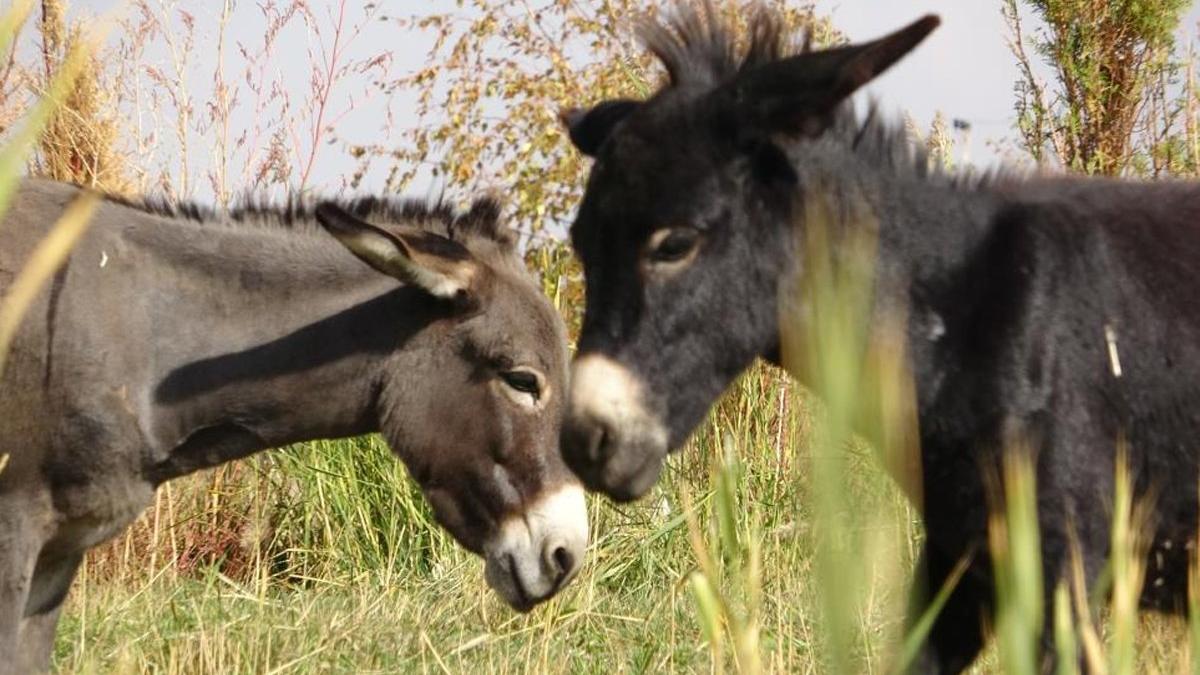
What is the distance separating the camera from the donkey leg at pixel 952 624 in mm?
3293

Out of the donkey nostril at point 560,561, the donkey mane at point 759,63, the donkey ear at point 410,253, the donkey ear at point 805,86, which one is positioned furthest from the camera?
the donkey nostril at point 560,561

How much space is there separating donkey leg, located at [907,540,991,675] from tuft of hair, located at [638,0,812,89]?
113 centimetres

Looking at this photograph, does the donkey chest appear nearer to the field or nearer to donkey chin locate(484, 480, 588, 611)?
the field

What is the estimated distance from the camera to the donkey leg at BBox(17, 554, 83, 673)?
4.71 metres

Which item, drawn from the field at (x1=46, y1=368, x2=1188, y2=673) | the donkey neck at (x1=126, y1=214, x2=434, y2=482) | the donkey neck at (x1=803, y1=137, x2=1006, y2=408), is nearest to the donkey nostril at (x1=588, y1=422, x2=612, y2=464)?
the donkey neck at (x1=803, y1=137, x2=1006, y2=408)

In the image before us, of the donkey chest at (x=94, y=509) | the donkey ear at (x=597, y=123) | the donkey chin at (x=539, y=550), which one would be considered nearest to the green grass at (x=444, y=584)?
the donkey chin at (x=539, y=550)

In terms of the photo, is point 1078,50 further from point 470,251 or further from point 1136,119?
point 470,251

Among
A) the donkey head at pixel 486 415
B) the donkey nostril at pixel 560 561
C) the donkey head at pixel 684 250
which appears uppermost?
the donkey head at pixel 684 250

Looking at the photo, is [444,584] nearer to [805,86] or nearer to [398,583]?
[398,583]

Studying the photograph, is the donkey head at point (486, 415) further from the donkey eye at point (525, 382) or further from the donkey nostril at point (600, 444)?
the donkey nostril at point (600, 444)

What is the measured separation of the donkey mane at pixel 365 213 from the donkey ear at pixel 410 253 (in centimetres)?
19

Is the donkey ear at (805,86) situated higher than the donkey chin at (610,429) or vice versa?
the donkey ear at (805,86)

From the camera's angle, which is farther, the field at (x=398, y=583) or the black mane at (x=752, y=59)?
the field at (x=398, y=583)

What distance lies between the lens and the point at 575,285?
10.0 meters
